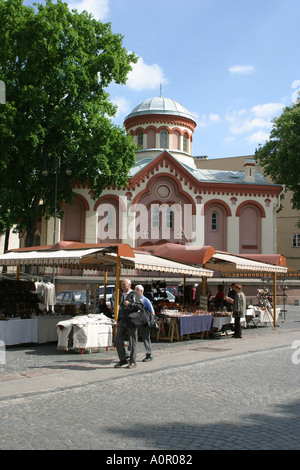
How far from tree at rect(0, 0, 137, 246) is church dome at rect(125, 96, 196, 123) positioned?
15005 millimetres

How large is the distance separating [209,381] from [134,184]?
109 ft

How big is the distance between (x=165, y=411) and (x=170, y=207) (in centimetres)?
3618

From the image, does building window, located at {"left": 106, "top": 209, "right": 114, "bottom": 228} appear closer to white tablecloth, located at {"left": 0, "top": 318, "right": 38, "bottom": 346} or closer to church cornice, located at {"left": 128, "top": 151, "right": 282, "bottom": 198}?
church cornice, located at {"left": 128, "top": 151, "right": 282, "bottom": 198}

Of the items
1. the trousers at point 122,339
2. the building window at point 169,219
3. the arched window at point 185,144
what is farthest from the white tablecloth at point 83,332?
the arched window at point 185,144

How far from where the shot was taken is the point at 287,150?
4131 centimetres

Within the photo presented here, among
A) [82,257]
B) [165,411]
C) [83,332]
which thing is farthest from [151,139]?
[165,411]

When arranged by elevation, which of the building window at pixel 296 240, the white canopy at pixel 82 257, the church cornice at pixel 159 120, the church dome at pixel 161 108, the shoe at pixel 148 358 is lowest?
the shoe at pixel 148 358

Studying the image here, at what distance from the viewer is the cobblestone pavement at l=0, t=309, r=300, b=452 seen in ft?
18.3

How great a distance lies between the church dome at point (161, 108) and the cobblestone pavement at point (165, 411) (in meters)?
38.9

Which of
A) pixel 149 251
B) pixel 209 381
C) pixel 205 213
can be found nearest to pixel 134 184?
pixel 205 213

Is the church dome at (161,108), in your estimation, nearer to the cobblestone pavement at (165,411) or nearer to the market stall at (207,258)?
the market stall at (207,258)

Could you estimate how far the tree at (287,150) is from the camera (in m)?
40.9

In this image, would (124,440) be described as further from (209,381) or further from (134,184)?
(134,184)

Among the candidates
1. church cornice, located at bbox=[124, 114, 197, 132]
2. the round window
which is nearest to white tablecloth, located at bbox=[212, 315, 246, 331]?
the round window
